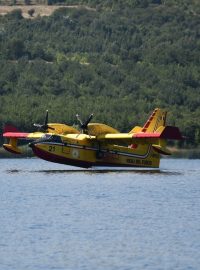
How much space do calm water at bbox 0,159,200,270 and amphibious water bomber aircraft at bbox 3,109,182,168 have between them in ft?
32.2

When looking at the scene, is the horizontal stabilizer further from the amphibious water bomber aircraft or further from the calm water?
the calm water

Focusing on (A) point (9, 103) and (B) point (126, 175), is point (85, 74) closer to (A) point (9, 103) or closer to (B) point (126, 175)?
(A) point (9, 103)

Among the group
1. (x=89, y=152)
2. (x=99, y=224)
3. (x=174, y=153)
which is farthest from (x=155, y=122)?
Result: (x=99, y=224)

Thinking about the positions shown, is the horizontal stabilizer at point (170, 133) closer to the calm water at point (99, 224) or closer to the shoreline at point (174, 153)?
the calm water at point (99, 224)

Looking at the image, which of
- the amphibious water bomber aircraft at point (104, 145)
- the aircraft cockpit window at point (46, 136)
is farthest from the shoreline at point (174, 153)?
the aircraft cockpit window at point (46, 136)

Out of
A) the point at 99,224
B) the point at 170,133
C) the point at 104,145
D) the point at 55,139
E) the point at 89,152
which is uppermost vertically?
the point at 170,133

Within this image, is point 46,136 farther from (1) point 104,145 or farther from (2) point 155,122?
(2) point 155,122

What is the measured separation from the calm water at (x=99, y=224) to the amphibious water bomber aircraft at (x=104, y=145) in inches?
387

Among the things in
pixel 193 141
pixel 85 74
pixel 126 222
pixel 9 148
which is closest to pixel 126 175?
pixel 9 148

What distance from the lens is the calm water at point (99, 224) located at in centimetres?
4375

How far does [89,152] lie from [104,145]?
1444 mm

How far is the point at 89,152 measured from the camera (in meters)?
91.4

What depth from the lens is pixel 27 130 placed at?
462 feet

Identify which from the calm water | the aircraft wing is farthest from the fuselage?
the calm water
